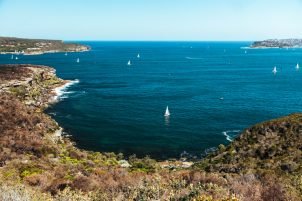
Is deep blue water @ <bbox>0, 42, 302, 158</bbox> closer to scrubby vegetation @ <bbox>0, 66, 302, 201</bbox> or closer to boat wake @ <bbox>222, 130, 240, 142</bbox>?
boat wake @ <bbox>222, 130, 240, 142</bbox>

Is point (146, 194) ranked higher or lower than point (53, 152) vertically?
higher

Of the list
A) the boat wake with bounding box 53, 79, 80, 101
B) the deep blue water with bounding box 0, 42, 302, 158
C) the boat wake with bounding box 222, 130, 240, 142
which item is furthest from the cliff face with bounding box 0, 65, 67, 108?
the boat wake with bounding box 222, 130, 240, 142

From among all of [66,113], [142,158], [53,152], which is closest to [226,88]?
[66,113]

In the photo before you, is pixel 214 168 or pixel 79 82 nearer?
pixel 214 168

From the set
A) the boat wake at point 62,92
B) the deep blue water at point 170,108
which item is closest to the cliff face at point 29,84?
the boat wake at point 62,92

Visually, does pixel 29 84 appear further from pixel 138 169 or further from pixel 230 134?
pixel 138 169

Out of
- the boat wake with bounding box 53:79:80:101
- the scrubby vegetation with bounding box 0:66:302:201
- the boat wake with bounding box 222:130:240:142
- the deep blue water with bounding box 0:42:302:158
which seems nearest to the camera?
the scrubby vegetation with bounding box 0:66:302:201

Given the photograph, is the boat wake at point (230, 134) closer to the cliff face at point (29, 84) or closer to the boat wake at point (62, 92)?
the cliff face at point (29, 84)

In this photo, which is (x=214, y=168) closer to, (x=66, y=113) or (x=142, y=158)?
(x=142, y=158)

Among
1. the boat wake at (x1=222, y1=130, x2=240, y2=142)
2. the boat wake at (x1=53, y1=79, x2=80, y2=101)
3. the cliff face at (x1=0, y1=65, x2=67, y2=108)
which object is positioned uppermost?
the cliff face at (x1=0, y1=65, x2=67, y2=108)
